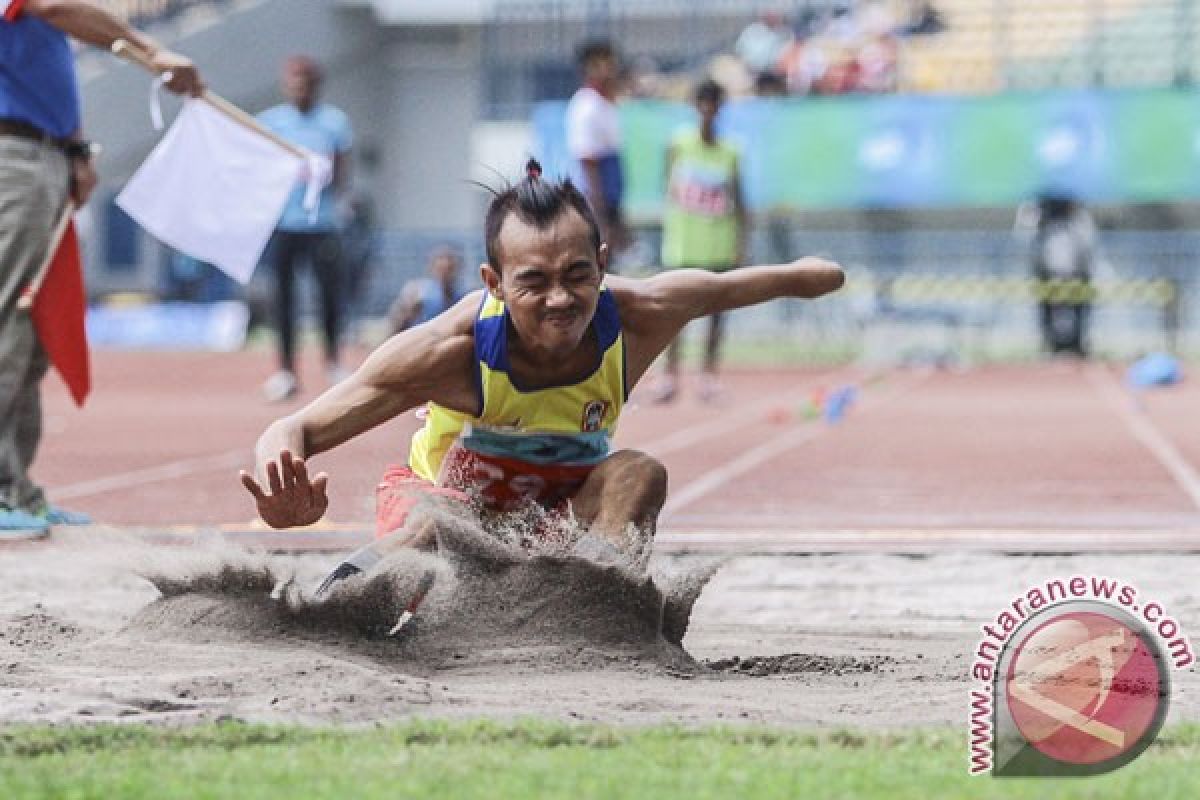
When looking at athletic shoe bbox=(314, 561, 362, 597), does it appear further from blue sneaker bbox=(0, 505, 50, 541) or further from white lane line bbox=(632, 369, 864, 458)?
white lane line bbox=(632, 369, 864, 458)

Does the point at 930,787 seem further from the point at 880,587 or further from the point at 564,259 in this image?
the point at 880,587

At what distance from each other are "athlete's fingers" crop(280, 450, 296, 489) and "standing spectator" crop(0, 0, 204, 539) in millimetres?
2801

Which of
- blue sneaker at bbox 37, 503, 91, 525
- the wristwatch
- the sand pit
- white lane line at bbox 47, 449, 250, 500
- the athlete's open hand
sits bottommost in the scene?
white lane line at bbox 47, 449, 250, 500

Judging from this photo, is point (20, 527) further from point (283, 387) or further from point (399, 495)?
point (283, 387)

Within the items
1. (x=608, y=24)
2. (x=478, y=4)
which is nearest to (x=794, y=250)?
(x=608, y=24)

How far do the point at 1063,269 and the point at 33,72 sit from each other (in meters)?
17.6

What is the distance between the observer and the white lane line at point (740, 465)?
8.78 metres

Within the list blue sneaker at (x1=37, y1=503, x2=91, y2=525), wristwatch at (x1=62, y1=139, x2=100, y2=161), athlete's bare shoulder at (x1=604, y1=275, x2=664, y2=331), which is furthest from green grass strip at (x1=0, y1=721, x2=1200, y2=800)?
wristwatch at (x1=62, y1=139, x2=100, y2=161)

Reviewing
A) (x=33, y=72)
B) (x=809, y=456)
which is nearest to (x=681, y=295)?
(x=33, y=72)

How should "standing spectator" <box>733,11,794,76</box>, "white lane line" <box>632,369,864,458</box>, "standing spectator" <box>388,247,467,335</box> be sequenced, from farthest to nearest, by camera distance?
"standing spectator" <box>733,11,794,76</box>
"standing spectator" <box>388,247,467,335</box>
"white lane line" <box>632,369,864,458</box>

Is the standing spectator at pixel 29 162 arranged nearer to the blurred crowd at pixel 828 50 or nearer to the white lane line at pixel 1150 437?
the white lane line at pixel 1150 437

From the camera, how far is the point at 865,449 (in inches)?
447

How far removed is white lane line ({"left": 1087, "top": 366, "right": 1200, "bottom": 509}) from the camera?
9.56m
